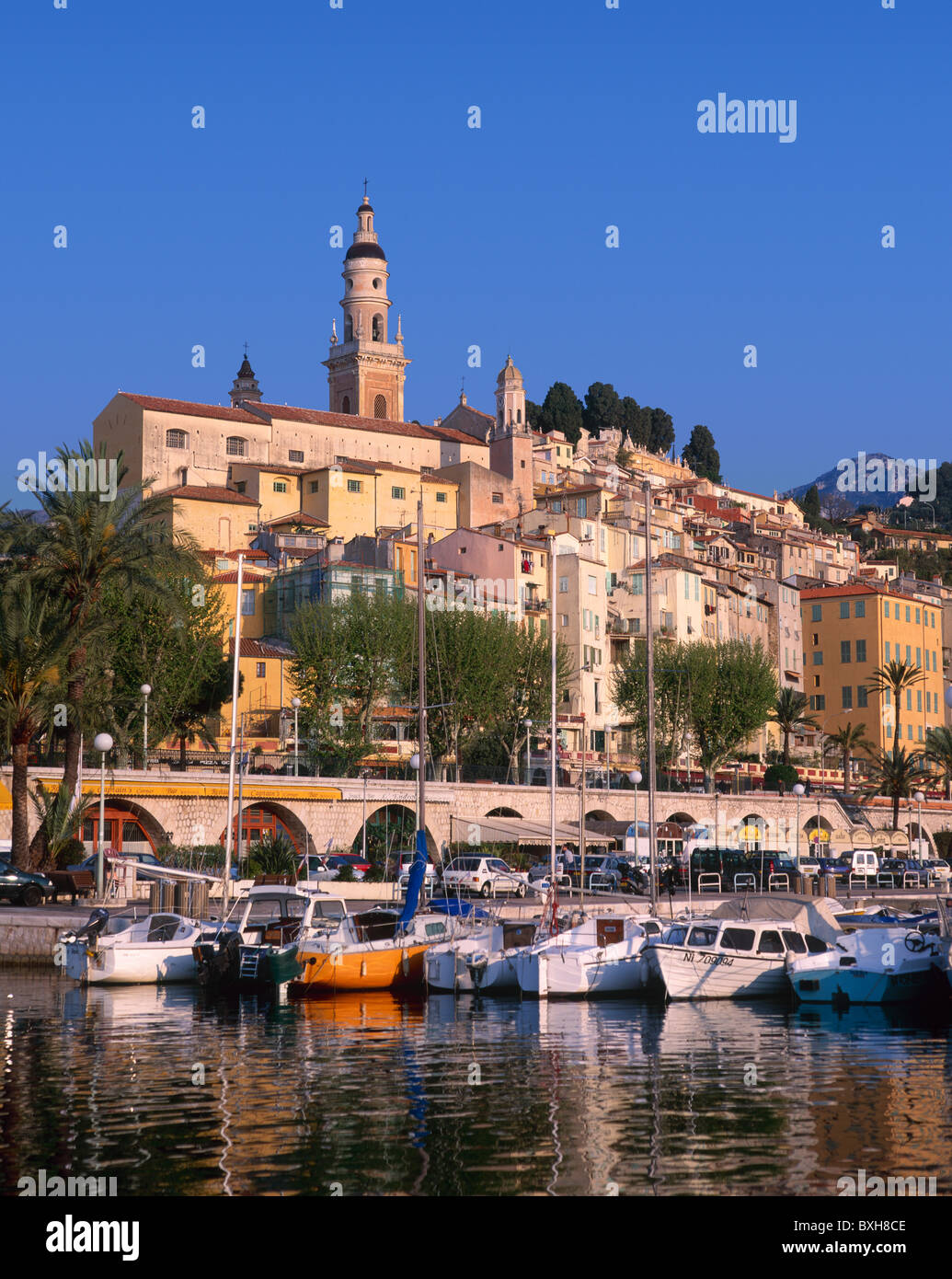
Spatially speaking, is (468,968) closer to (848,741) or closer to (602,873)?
(602,873)

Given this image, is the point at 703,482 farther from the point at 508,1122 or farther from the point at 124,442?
the point at 508,1122

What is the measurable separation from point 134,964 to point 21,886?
903cm

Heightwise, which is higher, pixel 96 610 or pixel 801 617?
pixel 801 617

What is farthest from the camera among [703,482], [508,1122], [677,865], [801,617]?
[703,482]

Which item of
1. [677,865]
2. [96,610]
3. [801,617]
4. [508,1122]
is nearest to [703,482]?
[801,617]

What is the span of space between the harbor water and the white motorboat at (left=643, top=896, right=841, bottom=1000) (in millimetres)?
601

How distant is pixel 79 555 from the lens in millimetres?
46312

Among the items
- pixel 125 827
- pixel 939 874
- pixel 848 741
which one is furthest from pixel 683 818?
pixel 125 827

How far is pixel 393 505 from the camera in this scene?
112438mm

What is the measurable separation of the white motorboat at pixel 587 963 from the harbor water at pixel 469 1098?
0.85m

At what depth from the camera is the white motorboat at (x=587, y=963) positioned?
33.1 meters

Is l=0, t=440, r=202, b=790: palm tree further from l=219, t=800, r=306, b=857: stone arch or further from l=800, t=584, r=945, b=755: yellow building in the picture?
l=800, t=584, r=945, b=755: yellow building
